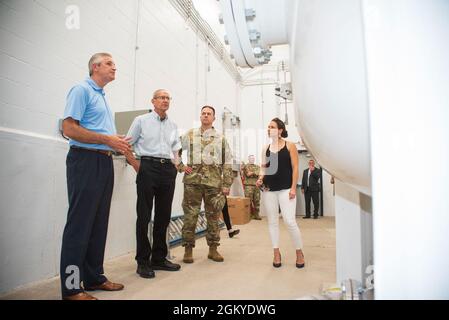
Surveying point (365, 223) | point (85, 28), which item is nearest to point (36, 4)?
point (85, 28)

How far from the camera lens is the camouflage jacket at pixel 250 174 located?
645 centimetres

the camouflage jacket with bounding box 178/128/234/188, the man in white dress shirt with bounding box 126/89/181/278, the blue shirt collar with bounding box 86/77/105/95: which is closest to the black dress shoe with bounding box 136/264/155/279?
the man in white dress shirt with bounding box 126/89/181/278

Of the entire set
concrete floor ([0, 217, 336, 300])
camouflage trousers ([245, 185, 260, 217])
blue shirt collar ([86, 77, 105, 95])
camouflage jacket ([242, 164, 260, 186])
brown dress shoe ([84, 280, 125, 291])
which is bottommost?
concrete floor ([0, 217, 336, 300])

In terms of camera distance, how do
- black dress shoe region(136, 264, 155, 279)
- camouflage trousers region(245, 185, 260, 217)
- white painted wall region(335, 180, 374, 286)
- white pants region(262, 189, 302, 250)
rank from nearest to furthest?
white painted wall region(335, 180, 374, 286) → black dress shoe region(136, 264, 155, 279) → white pants region(262, 189, 302, 250) → camouflage trousers region(245, 185, 260, 217)

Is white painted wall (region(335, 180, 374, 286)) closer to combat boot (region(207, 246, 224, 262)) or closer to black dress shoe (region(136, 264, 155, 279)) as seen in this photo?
black dress shoe (region(136, 264, 155, 279))

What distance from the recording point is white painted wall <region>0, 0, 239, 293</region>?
1.79 metres

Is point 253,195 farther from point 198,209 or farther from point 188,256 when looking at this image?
point 188,256

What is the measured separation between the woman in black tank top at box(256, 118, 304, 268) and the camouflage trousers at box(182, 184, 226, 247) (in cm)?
49

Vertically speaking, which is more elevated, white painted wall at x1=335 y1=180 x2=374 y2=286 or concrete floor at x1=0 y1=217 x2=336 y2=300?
white painted wall at x1=335 y1=180 x2=374 y2=286

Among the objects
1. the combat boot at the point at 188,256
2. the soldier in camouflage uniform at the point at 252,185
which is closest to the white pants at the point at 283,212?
→ the combat boot at the point at 188,256

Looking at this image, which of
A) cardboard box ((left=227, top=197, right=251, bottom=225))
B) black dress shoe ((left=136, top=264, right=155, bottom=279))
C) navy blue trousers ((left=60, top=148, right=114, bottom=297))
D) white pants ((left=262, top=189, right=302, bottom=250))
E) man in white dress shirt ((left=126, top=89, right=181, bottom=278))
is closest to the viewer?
navy blue trousers ((left=60, top=148, right=114, bottom=297))

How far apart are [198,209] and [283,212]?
2.67ft

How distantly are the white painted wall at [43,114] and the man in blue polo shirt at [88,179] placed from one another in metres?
0.47

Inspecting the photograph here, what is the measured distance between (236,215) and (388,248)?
489cm
